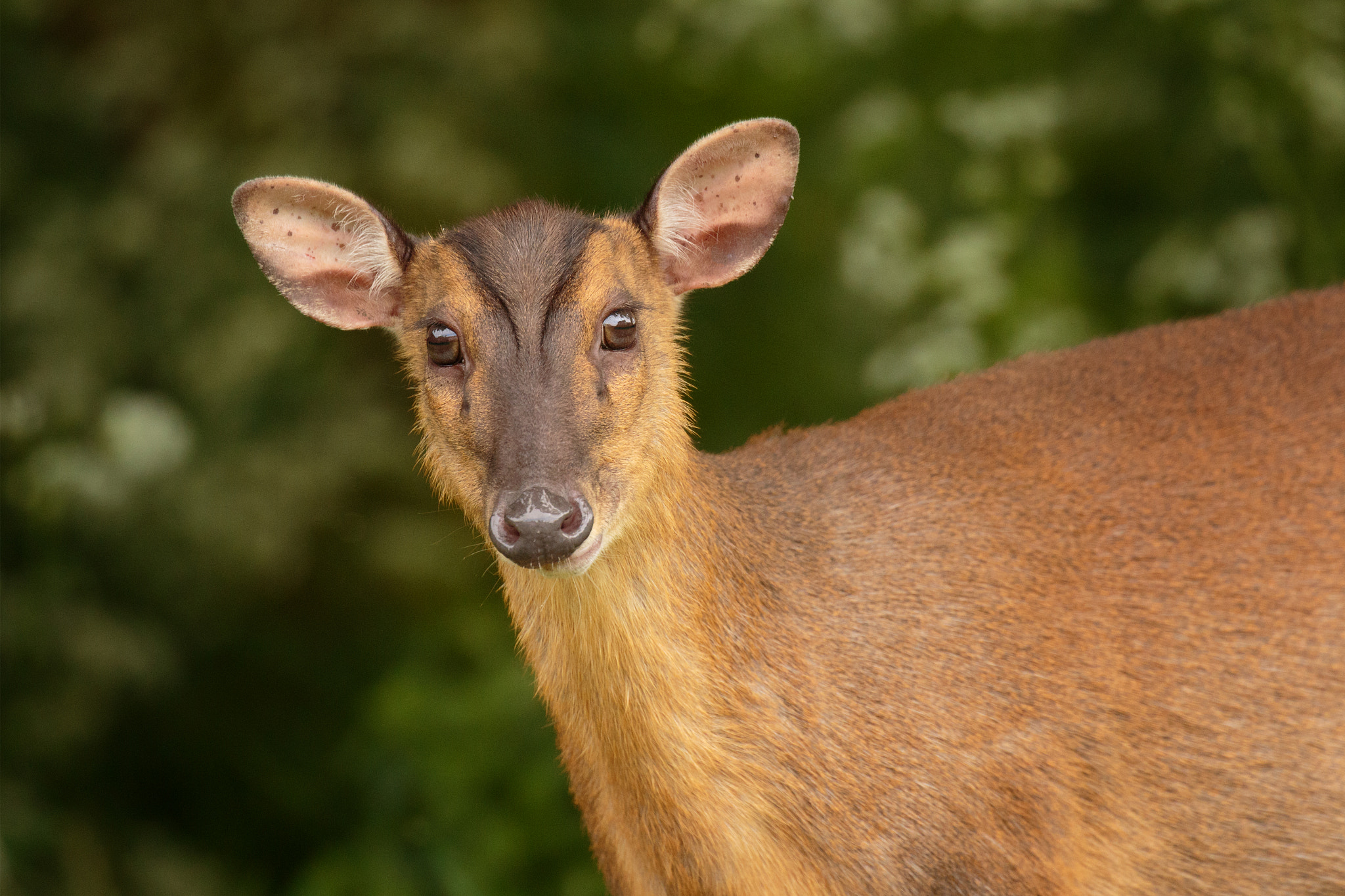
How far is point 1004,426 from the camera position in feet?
14.6

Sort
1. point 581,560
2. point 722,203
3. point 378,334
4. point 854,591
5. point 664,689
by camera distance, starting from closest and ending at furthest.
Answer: point 581,560
point 664,689
point 854,591
point 722,203
point 378,334

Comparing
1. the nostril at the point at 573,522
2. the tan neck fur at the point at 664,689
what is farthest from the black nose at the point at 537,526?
the tan neck fur at the point at 664,689

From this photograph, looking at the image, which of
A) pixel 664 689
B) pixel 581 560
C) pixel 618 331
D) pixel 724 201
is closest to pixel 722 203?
pixel 724 201

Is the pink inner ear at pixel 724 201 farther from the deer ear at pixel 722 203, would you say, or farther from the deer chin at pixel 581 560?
the deer chin at pixel 581 560

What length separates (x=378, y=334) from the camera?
754cm

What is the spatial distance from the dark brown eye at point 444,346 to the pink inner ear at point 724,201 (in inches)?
26.0

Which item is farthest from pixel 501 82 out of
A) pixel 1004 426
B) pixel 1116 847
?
pixel 1116 847

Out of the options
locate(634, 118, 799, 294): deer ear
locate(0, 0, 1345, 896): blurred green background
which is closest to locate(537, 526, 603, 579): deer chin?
locate(634, 118, 799, 294): deer ear

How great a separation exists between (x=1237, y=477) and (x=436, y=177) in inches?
151

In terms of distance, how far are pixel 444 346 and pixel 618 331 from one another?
1.50ft

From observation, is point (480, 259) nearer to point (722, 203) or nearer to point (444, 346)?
point (444, 346)

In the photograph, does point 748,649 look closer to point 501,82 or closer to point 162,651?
point 162,651

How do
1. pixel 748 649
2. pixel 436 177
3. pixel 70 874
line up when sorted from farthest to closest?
pixel 436 177, pixel 70 874, pixel 748 649

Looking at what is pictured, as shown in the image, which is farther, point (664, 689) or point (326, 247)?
point (326, 247)
